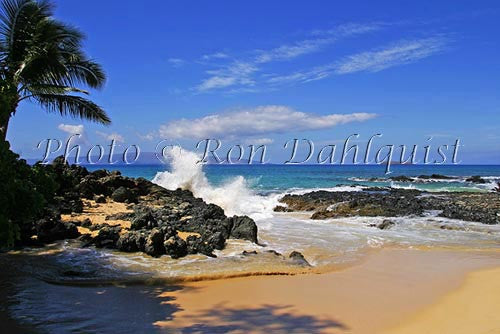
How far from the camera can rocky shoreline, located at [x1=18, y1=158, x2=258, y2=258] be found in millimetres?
9016

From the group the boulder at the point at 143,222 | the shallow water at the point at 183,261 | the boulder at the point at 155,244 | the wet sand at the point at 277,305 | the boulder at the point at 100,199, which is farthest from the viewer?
the boulder at the point at 100,199

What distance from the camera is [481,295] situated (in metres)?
7.01

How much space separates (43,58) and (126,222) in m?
5.34

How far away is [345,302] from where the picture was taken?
21.0 feet

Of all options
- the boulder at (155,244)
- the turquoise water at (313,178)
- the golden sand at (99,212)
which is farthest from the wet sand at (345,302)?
the turquoise water at (313,178)

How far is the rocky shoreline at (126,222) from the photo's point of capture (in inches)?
355

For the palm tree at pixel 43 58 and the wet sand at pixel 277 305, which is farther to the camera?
the palm tree at pixel 43 58

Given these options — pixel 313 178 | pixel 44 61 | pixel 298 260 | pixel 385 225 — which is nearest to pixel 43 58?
pixel 44 61

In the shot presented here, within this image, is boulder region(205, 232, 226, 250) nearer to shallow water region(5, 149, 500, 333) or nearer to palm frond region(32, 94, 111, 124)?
shallow water region(5, 149, 500, 333)

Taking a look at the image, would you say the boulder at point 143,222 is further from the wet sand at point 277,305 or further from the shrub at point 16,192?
the wet sand at point 277,305

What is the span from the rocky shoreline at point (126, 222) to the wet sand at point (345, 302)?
7.13ft

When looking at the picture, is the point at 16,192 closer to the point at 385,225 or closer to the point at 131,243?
the point at 131,243

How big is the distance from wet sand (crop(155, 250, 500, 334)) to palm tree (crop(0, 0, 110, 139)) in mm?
8357

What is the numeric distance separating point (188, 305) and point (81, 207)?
795 centimetres
